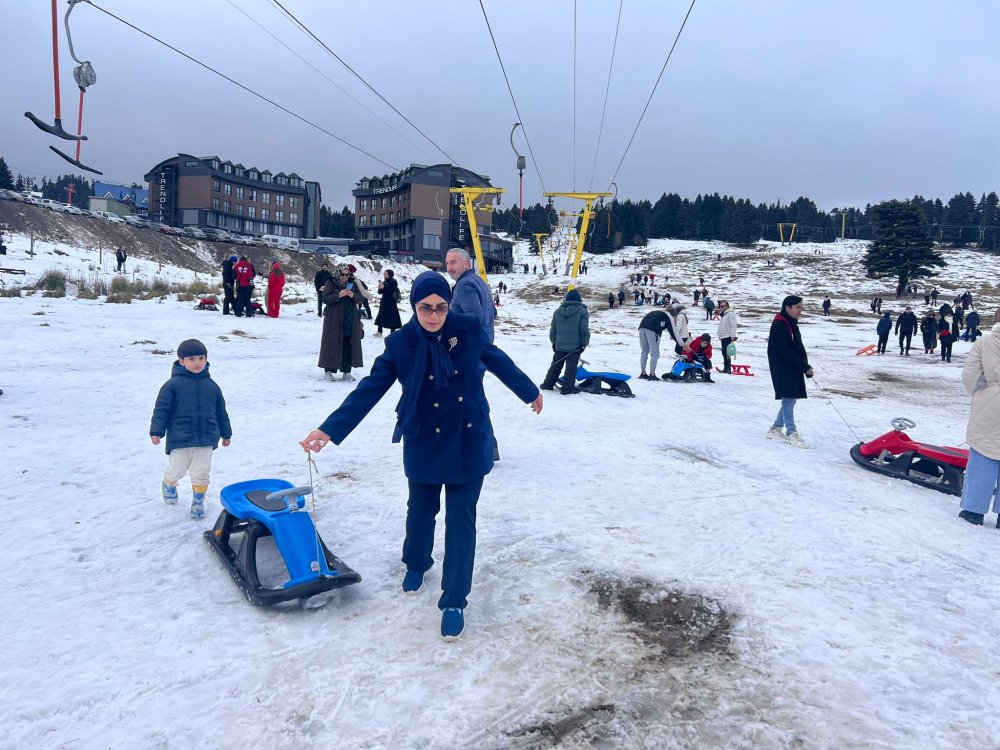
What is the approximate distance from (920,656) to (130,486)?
5.50m

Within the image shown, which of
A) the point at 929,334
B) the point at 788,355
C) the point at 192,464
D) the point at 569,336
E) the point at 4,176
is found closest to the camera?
the point at 192,464

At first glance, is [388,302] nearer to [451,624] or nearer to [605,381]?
[605,381]

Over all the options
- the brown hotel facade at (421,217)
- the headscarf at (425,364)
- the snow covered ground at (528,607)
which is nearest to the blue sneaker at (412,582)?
Result: the snow covered ground at (528,607)

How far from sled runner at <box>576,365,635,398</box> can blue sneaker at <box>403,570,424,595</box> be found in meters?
7.53

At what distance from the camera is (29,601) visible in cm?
321

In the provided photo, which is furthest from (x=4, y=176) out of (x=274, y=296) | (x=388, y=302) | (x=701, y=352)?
(x=701, y=352)

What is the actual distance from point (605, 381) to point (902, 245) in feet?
172

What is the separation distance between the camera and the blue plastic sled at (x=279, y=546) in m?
3.22

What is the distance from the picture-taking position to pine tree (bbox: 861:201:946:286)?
50.6 m

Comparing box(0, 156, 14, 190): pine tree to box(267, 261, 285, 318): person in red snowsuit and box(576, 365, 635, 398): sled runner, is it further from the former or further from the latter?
box(576, 365, 635, 398): sled runner

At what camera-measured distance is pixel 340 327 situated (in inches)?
386

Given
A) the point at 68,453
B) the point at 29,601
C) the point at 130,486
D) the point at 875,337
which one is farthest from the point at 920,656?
the point at 875,337

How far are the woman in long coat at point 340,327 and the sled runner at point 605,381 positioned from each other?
389cm

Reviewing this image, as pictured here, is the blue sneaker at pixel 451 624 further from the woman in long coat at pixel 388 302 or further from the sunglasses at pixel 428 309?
the woman in long coat at pixel 388 302
